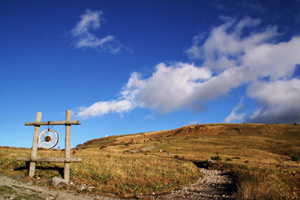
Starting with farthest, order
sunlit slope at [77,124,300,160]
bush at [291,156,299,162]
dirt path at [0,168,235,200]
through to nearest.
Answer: sunlit slope at [77,124,300,160] < bush at [291,156,299,162] < dirt path at [0,168,235,200]

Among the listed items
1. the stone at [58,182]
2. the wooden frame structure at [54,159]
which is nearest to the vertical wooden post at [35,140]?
the wooden frame structure at [54,159]

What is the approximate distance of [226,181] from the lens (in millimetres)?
18641

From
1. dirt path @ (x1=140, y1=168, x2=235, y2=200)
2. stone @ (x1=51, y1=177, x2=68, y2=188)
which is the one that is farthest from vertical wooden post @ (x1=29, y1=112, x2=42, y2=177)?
dirt path @ (x1=140, y1=168, x2=235, y2=200)

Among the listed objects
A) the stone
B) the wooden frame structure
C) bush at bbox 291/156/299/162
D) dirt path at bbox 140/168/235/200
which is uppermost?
the wooden frame structure

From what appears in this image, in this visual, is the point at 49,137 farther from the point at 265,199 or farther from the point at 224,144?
the point at 224,144

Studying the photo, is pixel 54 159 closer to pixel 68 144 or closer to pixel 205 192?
pixel 68 144

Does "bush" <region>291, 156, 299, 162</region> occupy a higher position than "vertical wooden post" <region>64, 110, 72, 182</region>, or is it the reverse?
"vertical wooden post" <region>64, 110, 72, 182</region>

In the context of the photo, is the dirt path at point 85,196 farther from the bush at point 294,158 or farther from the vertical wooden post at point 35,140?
the bush at point 294,158

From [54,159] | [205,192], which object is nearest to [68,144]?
[54,159]

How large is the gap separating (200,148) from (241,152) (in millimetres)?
8577

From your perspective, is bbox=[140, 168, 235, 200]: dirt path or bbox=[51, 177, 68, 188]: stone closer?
bbox=[51, 177, 68, 188]: stone

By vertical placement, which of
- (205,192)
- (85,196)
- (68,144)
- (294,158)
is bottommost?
(205,192)

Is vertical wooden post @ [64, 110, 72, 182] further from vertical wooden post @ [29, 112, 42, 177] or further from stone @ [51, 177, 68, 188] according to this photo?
vertical wooden post @ [29, 112, 42, 177]

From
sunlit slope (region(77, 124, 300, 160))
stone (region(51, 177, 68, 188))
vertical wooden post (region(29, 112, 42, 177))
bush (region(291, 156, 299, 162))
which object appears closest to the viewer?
stone (region(51, 177, 68, 188))
